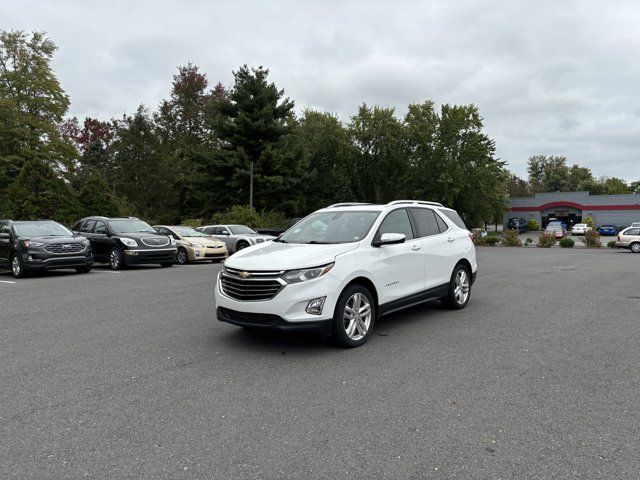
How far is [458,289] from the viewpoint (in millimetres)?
8008

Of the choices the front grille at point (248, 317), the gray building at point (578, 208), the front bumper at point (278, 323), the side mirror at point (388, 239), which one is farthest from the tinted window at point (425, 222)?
the gray building at point (578, 208)

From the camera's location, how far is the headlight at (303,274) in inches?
208

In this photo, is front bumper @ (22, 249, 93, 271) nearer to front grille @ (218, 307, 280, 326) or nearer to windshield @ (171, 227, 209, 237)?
windshield @ (171, 227, 209, 237)

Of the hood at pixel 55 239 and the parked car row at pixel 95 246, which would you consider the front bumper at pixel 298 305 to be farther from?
the hood at pixel 55 239

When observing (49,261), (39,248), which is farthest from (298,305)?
(39,248)

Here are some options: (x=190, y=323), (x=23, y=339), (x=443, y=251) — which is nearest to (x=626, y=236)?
(x=443, y=251)

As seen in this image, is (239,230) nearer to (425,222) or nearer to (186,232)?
(186,232)

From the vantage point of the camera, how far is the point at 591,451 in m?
3.20

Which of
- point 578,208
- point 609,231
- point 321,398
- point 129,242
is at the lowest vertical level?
point 321,398

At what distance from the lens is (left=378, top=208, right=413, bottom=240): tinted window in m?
6.58

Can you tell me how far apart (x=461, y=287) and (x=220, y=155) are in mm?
31962

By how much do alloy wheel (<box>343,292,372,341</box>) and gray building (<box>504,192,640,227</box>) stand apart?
72139 millimetres

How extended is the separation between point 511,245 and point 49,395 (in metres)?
33.3

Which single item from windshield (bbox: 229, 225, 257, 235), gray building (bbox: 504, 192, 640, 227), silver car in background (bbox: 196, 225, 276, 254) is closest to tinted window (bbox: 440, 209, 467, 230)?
silver car in background (bbox: 196, 225, 276, 254)
